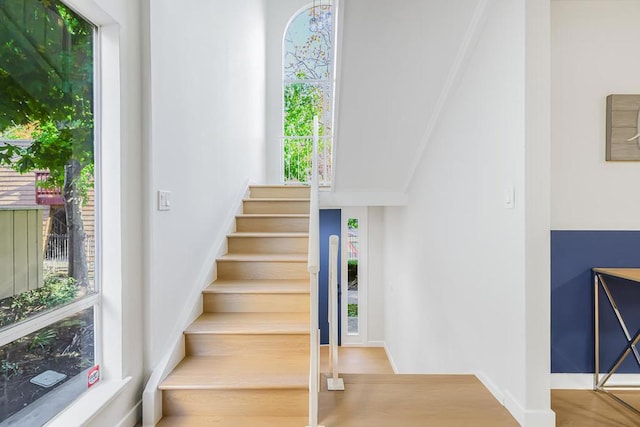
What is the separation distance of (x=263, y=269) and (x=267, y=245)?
38cm

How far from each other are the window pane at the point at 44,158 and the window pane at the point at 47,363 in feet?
0.37

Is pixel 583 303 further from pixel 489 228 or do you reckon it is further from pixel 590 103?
pixel 590 103

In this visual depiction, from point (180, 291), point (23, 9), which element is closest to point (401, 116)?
point (180, 291)

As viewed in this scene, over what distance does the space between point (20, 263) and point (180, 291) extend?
116 cm

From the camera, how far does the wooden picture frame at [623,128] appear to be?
233 cm

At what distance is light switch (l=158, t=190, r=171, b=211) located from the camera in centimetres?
222

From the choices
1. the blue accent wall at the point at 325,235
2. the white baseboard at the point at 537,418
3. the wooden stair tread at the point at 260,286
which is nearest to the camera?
the white baseboard at the point at 537,418

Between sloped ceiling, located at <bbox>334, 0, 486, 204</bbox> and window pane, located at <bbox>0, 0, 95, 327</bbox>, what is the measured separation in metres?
1.57

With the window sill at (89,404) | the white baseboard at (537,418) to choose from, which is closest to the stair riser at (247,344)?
the window sill at (89,404)

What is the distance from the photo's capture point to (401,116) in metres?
3.13

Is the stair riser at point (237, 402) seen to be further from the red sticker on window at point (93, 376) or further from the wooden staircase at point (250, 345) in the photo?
the red sticker on window at point (93, 376)

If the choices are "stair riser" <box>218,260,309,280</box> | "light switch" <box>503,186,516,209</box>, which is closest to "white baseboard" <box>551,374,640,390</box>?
"light switch" <box>503,186,516,209</box>

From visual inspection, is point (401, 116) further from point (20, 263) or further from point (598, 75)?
point (20, 263)

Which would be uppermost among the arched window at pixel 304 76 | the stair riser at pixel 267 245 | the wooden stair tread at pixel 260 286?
the arched window at pixel 304 76
